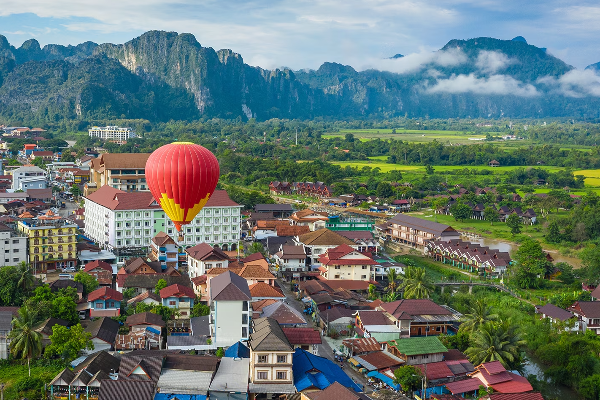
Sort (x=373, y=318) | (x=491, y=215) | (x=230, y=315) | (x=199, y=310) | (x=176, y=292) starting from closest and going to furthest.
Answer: (x=230, y=315) < (x=373, y=318) < (x=199, y=310) < (x=176, y=292) < (x=491, y=215)

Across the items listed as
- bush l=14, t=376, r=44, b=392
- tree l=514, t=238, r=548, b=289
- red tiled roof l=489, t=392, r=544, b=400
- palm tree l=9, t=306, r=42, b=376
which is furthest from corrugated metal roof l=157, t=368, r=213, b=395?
tree l=514, t=238, r=548, b=289

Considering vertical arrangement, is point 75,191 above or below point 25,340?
above

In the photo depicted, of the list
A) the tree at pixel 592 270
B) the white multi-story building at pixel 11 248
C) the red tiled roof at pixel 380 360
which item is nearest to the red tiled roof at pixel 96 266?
the white multi-story building at pixel 11 248

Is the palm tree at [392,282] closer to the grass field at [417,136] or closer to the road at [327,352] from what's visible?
the road at [327,352]

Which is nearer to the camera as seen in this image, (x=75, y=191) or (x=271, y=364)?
(x=271, y=364)

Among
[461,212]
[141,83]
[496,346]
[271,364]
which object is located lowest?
[496,346]

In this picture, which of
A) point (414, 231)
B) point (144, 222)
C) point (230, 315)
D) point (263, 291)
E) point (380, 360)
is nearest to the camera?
point (380, 360)

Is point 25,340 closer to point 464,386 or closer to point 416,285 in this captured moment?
point 464,386

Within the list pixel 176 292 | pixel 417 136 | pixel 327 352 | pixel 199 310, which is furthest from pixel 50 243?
pixel 417 136
